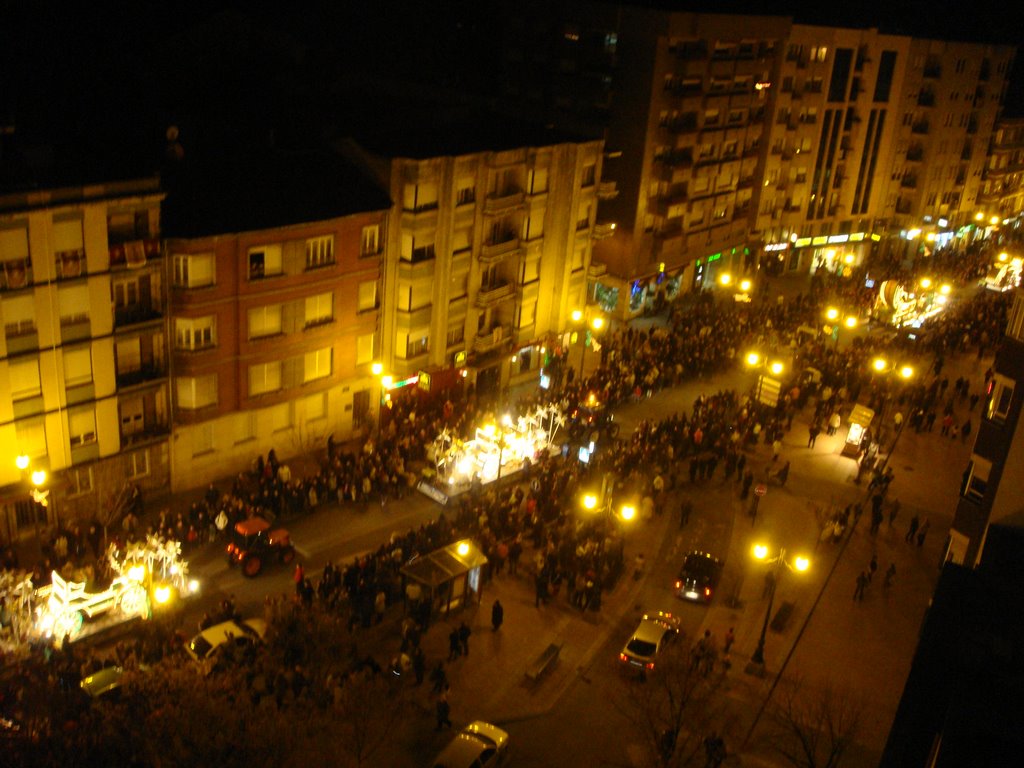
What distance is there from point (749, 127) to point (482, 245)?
31921 mm

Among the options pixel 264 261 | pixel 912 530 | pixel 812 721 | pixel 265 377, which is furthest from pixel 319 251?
pixel 912 530

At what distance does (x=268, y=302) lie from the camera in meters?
40.1

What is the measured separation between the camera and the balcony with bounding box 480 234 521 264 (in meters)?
48.1

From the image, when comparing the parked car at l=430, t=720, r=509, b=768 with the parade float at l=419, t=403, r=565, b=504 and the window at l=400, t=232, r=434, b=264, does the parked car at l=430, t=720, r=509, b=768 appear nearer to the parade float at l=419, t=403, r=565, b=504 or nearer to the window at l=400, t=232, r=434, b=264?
the parade float at l=419, t=403, r=565, b=504

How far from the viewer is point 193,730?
24.5 m

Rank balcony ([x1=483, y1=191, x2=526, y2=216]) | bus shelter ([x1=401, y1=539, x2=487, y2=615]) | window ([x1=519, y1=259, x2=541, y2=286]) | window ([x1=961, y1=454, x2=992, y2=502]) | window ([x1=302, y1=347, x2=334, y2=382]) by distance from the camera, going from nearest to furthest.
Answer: window ([x1=961, y1=454, x2=992, y2=502]) → bus shelter ([x1=401, y1=539, x2=487, y2=615]) → window ([x1=302, y1=347, x2=334, y2=382]) → balcony ([x1=483, y1=191, x2=526, y2=216]) → window ([x1=519, y1=259, x2=541, y2=286])

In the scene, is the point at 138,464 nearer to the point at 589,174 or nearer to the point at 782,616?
the point at 782,616

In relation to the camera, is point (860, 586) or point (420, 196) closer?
point (860, 586)

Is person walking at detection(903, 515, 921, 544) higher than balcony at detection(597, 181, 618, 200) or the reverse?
the reverse

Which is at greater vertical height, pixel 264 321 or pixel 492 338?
pixel 264 321

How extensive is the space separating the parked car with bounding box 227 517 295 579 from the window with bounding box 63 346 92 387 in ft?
24.4

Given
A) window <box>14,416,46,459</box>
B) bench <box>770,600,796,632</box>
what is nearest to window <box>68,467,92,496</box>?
window <box>14,416,46,459</box>

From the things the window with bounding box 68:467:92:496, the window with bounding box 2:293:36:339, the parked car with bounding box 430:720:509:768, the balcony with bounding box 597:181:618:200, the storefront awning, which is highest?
the balcony with bounding box 597:181:618:200

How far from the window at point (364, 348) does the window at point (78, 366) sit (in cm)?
Result: 1232
